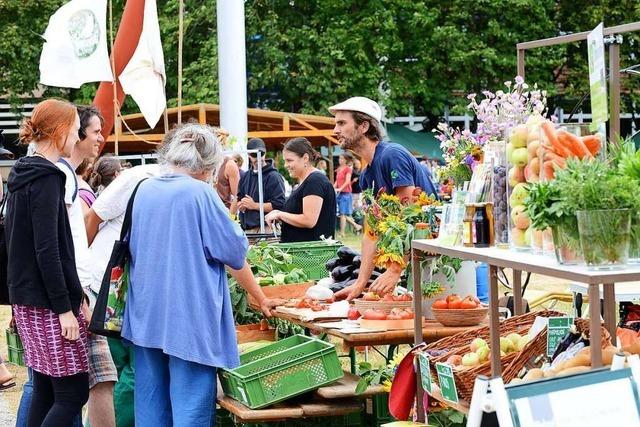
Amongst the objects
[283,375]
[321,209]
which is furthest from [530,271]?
[321,209]

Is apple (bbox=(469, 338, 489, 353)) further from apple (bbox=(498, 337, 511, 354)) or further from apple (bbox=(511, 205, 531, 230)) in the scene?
apple (bbox=(511, 205, 531, 230))

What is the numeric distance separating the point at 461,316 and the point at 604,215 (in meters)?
1.89

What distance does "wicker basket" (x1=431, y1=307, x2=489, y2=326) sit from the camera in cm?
467

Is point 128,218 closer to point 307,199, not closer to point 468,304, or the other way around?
point 468,304

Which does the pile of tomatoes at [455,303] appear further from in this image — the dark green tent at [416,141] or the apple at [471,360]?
the dark green tent at [416,141]

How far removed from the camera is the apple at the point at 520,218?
3324 millimetres

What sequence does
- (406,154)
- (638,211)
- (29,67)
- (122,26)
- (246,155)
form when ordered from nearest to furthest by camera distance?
(638,211) → (406,154) → (122,26) → (246,155) → (29,67)

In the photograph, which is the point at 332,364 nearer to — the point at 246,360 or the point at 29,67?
the point at 246,360

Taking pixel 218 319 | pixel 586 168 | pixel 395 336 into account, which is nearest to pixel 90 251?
pixel 218 319

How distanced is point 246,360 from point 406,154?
4.31 feet

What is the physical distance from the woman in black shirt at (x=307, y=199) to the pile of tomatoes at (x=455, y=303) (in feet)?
9.09

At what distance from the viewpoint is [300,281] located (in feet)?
22.0

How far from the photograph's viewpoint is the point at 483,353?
150 inches

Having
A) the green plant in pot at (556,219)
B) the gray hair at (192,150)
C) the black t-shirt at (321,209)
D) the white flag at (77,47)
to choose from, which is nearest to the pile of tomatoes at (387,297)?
the gray hair at (192,150)
